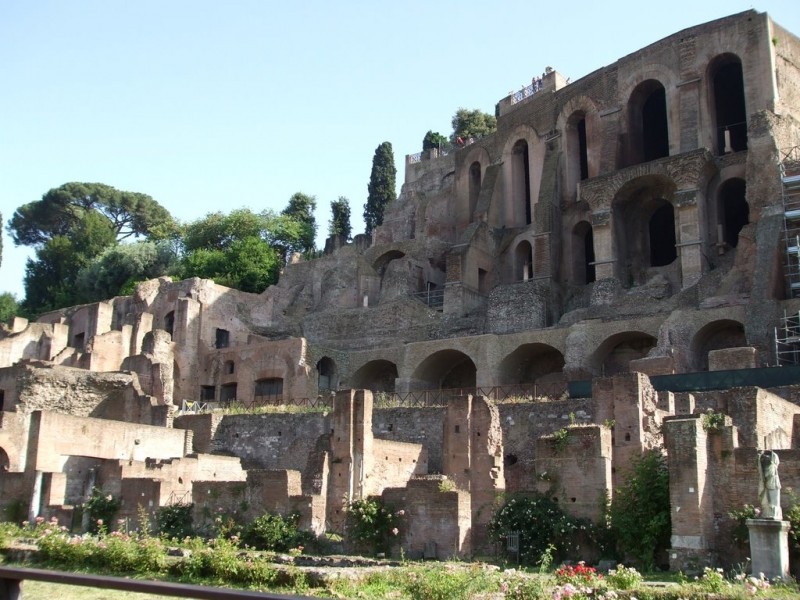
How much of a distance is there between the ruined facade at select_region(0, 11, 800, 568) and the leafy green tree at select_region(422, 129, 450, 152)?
13939mm

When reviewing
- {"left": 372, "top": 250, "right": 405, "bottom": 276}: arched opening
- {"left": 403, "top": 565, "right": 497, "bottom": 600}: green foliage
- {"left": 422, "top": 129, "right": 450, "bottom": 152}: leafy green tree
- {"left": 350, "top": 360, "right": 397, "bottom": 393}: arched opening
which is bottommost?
{"left": 403, "top": 565, "right": 497, "bottom": 600}: green foliage

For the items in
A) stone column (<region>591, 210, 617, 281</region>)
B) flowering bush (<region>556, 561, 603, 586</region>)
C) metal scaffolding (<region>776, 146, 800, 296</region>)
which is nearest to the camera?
flowering bush (<region>556, 561, 603, 586</region>)

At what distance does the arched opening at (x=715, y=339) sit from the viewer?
3216cm

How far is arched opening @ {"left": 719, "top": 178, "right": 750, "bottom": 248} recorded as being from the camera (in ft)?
133

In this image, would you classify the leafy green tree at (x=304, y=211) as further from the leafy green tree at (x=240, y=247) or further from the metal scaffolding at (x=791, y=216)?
the metal scaffolding at (x=791, y=216)

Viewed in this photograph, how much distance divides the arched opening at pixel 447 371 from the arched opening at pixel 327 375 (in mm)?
4071

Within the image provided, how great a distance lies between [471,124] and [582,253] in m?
31.8

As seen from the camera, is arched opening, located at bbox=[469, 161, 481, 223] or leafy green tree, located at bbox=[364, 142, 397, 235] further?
leafy green tree, located at bbox=[364, 142, 397, 235]

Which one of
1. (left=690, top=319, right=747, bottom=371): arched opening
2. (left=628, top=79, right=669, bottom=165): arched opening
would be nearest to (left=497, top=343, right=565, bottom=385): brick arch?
(left=690, top=319, right=747, bottom=371): arched opening

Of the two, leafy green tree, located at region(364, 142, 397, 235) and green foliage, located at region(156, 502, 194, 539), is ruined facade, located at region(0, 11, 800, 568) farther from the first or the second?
leafy green tree, located at region(364, 142, 397, 235)

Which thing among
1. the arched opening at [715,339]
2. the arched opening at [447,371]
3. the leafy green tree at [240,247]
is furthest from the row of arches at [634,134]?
the leafy green tree at [240,247]

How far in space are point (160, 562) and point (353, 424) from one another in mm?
9170

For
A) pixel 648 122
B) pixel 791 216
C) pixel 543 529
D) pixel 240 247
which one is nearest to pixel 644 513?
pixel 543 529

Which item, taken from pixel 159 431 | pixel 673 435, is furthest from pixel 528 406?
→ pixel 159 431
